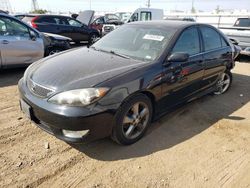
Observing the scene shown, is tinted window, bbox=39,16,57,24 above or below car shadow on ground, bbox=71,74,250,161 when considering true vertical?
above

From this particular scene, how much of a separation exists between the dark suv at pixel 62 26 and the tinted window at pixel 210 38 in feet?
26.3

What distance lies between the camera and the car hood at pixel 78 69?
3.04 metres

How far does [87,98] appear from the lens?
2855 mm

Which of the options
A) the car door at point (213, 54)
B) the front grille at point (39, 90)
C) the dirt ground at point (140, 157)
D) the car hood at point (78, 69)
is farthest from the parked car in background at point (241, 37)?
the front grille at point (39, 90)

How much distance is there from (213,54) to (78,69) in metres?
2.72

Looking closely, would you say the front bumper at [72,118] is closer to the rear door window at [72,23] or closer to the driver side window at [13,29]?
the driver side window at [13,29]

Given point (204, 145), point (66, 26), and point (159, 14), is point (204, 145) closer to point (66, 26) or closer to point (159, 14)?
point (66, 26)

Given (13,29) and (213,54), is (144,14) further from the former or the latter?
(213,54)

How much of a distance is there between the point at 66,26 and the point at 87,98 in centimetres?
988

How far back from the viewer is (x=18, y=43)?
6.18 meters

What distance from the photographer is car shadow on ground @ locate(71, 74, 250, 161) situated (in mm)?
3317

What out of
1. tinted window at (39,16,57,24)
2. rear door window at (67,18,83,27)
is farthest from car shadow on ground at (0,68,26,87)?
rear door window at (67,18,83,27)

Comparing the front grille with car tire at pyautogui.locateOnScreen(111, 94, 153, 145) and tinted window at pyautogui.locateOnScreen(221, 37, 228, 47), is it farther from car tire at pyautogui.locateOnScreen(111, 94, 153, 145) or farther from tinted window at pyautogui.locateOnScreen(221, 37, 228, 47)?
tinted window at pyautogui.locateOnScreen(221, 37, 228, 47)

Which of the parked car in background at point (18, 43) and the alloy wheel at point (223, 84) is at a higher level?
the parked car in background at point (18, 43)
